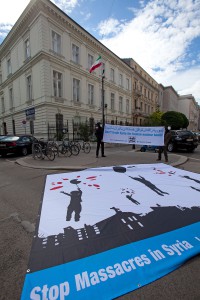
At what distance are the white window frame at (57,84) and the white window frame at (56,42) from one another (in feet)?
9.19

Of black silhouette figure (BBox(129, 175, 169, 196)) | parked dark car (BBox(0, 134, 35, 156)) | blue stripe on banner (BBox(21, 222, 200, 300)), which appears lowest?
blue stripe on banner (BBox(21, 222, 200, 300))

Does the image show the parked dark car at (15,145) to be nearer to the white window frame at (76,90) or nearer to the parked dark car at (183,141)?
the parked dark car at (183,141)

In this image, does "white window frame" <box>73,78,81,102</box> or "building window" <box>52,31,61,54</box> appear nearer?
"building window" <box>52,31,61,54</box>

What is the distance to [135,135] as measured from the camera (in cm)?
961

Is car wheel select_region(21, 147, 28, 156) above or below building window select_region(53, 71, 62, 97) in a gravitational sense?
below

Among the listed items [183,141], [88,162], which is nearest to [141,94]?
[183,141]

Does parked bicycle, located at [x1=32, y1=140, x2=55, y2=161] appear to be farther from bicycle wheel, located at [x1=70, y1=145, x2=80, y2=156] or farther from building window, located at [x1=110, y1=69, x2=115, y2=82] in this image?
building window, located at [x1=110, y1=69, x2=115, y2=82]

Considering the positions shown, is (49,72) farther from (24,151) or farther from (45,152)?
(45,152)

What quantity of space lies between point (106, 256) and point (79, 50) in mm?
27731

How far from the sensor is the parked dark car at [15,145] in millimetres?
11695

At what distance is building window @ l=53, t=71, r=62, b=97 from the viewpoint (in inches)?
869

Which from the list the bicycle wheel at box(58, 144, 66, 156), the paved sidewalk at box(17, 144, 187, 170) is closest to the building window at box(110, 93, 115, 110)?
the bicycle wheel at box(58, 144, 66, 156)

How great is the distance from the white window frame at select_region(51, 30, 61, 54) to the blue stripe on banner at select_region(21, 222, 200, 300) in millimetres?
24595

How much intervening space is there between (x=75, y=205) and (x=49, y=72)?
21.1 metres
